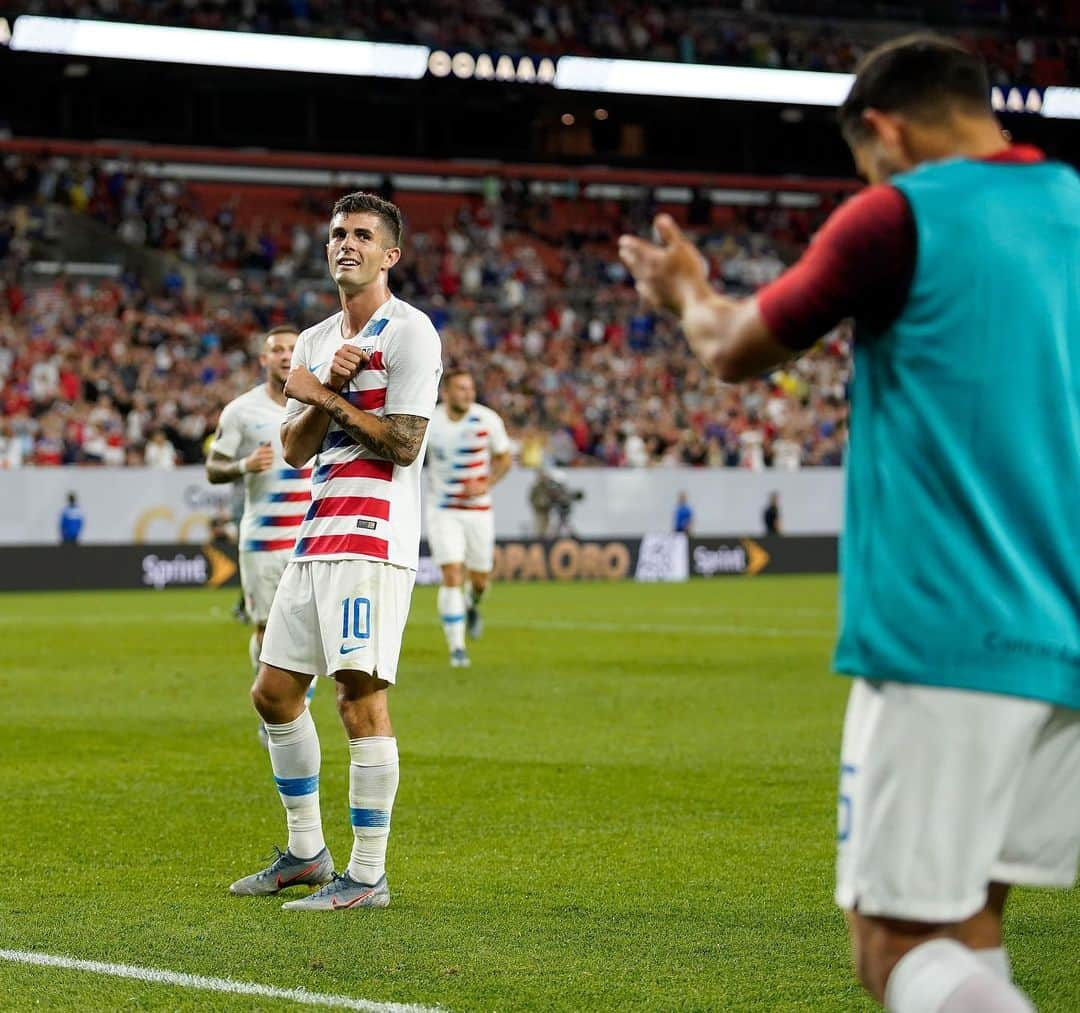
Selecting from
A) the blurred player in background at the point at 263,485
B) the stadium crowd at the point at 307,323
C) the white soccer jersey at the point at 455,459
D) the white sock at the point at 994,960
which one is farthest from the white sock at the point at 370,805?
the stadium crowd at the point at 307,323

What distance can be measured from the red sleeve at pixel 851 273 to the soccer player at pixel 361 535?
3.36m

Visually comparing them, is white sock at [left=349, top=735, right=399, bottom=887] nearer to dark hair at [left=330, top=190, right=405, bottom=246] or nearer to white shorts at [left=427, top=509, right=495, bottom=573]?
dark hair at [left=330, top=190, right=405, bottom=246]

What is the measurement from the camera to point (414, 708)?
13461 mm

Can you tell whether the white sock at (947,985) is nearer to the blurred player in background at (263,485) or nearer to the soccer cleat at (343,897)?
the soccer cleat at (343,897)

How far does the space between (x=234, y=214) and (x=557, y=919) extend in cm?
3761

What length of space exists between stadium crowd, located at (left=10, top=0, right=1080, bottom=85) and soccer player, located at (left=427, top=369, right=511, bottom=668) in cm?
2455

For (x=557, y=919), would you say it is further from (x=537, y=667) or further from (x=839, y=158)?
(x=839, y=158)

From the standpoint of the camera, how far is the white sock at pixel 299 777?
688 cm

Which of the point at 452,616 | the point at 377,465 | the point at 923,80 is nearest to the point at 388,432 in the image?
the point at 377,465

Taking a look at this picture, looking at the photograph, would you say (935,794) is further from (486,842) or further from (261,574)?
(261,574)

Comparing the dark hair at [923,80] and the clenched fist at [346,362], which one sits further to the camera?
the clenched fist at [346,362]

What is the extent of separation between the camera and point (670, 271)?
3562 mm

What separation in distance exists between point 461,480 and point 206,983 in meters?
12.1

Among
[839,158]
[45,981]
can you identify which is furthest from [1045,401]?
[839,158]
